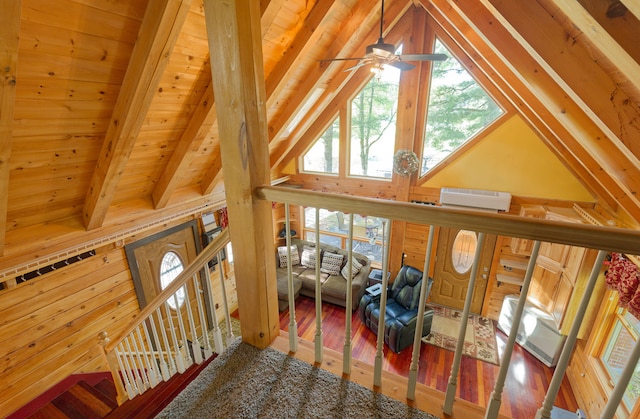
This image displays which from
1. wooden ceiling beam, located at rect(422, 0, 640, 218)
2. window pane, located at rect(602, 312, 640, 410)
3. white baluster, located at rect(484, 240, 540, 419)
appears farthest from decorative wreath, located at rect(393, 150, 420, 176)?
white baluster, located at rect(484, 240, 540, 419)

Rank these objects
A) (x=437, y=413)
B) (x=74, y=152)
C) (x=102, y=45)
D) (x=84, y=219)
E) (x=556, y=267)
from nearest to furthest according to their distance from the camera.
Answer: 1. (x=437, y=413)
2. (x=102, y=45)
3. (x=74, y=152)
4. (x=84, y=219)
5. (x=556, y=267)

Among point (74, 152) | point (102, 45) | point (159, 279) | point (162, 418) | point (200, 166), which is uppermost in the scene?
point (102, 45)

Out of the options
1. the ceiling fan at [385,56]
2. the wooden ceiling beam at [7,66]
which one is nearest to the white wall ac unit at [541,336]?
the ceiling fan at [385,56]

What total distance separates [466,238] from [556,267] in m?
1.41

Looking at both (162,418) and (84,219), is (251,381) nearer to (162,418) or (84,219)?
(162,418)

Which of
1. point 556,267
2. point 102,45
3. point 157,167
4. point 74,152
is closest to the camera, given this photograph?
point 102,45

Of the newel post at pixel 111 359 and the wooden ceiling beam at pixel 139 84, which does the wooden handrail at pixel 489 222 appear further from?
the newel post at pixel 111 359

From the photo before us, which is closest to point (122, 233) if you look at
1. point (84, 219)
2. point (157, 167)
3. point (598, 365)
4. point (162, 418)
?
point (84, 219)

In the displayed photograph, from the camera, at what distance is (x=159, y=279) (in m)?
4.04

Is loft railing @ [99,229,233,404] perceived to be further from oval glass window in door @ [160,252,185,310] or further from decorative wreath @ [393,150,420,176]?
decorative wreath @ [393,150,420,176]

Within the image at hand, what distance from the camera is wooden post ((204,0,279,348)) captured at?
1183mm

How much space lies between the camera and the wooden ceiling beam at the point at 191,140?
8.86ft

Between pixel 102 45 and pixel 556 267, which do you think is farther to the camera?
pixel 556 267

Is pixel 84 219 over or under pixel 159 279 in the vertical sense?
over
